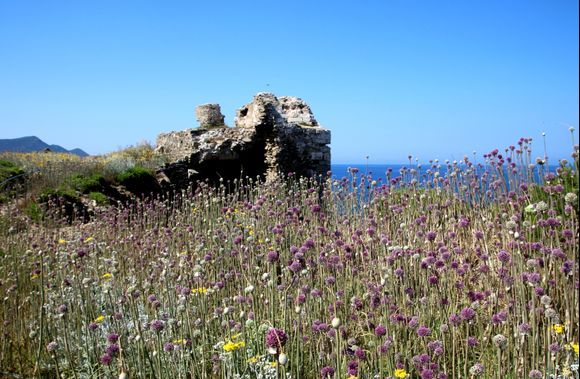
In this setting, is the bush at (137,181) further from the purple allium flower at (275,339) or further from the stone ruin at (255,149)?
the purple allium flower at (275,339)

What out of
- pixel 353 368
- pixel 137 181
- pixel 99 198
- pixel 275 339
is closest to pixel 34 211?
pixel 99 198

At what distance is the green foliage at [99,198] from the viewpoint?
11.9 m

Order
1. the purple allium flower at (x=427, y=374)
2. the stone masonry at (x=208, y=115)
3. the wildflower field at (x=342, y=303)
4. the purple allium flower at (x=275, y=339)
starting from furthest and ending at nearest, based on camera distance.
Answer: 1. the stone masonry at (x=208, y=115)
2. the wildflower field at (x=342, y=303)
3. the purple allium flower at (x=427, y=374)
4. the purple allium flower at (x=275, y=339)

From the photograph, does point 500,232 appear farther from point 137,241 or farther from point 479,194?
point 137,241

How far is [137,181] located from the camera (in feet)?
43.9

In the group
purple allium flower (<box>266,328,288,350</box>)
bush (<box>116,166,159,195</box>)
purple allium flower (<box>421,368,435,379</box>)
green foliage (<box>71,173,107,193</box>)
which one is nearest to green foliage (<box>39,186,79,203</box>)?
green foliage (<box>71,173,107,193</box>)

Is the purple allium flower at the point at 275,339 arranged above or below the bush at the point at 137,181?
below

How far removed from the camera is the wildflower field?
2.72m

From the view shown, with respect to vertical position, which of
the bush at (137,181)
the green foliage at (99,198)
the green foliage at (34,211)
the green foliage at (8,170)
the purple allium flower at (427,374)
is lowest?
the purple allium flower at (427,374)

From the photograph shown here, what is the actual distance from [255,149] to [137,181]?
3485 mm

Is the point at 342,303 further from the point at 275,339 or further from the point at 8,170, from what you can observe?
the point at 8,170

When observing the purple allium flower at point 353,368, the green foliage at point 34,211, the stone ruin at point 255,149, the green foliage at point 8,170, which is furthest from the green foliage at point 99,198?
the purple allium flower at point 353,368

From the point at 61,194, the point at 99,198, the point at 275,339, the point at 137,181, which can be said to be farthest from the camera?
the point at 137,181

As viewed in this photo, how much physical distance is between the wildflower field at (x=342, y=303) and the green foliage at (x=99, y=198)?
4.88 metres
